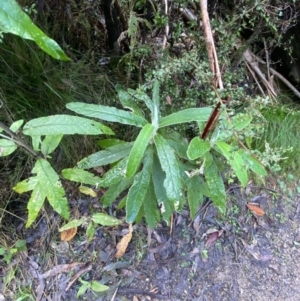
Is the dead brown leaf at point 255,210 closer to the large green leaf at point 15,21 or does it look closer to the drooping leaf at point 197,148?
the drooping leaf at point 197,148

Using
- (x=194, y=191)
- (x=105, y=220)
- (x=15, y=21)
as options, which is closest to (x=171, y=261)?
(x=105, y=220)

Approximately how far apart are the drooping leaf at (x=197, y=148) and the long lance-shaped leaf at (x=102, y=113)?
0.21 metres

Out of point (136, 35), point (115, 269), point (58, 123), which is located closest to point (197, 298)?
point (115, 269)

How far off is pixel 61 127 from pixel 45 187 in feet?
0.84

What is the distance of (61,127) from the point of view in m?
1.21

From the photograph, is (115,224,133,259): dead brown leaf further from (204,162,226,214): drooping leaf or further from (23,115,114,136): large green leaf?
(23,115,114,136): large green leaf

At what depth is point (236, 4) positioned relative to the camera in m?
1.67

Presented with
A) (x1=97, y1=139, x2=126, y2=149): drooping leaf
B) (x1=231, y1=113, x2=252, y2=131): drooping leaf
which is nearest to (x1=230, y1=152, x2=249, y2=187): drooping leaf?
(x1=231, y1=113, x2=252, y2=131): drooping leaf

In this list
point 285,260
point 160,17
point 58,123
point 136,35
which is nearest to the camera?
point 58,123

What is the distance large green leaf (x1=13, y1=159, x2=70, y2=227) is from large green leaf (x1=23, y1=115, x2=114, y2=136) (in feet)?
0.54

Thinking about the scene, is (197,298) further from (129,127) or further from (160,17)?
(160,17)

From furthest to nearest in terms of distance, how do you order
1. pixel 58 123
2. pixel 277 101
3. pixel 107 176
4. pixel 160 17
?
pixel 277 101, pixel 160 17, pixel 107 176, pixel 58 123

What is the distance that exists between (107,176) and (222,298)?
93cm

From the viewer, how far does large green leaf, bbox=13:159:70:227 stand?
133 centimetres
